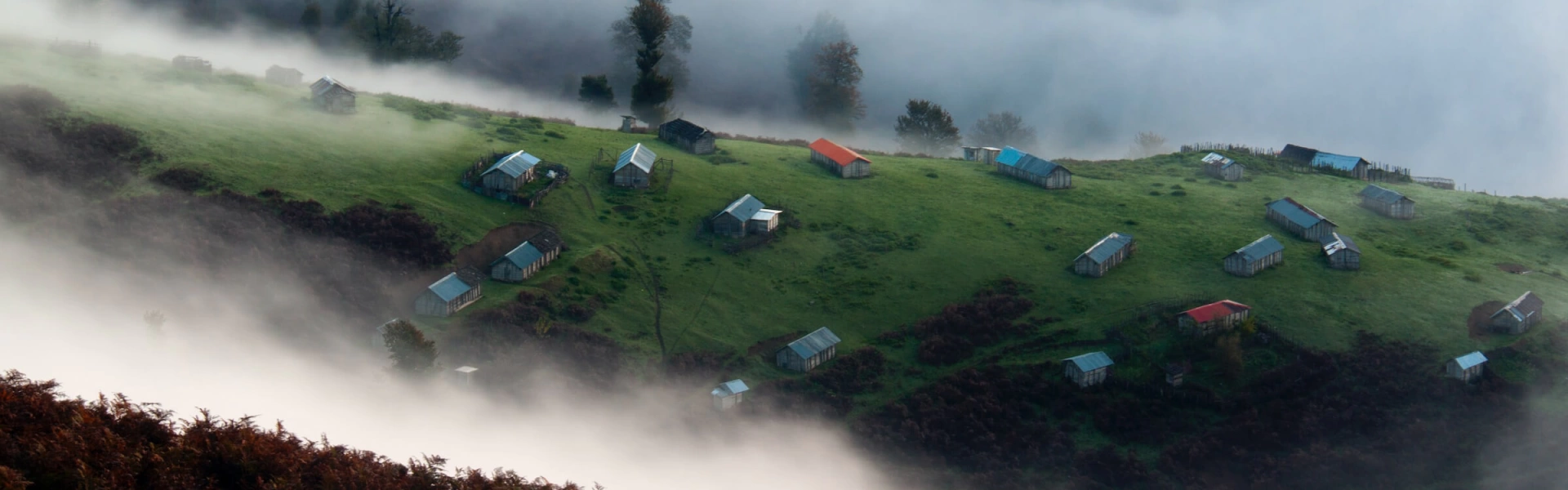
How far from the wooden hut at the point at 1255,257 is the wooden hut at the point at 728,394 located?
3545 centimetres

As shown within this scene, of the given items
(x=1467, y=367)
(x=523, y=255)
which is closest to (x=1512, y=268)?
(x=1467, y=367)

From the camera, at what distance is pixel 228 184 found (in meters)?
73.8

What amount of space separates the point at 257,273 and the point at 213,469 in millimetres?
39743

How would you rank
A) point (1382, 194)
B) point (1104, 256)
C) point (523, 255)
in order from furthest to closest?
point (1382, 194), point (1104, 256), point (523, 255)

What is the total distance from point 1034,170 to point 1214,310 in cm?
2918

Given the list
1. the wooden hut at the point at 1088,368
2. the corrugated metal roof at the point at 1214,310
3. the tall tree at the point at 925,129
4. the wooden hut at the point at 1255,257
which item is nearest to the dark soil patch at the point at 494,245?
the wooden hut at the point at 1088,368

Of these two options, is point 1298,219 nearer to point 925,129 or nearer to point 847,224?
point 847,224

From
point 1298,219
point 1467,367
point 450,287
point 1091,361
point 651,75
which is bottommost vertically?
point 1091,361

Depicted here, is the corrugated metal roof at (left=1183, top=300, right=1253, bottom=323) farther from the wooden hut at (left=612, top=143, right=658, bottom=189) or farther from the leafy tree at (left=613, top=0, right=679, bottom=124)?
the leafy tree at (left=613, top=0, right=679, bottom=124)

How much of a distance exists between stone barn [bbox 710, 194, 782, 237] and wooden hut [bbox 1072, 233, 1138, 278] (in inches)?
858

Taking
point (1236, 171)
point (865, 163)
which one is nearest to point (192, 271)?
point (865, 163)

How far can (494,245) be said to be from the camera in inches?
2916

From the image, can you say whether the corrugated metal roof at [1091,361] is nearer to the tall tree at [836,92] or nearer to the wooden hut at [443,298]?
the wooden hut at [443,298]

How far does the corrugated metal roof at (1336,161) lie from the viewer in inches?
4126
